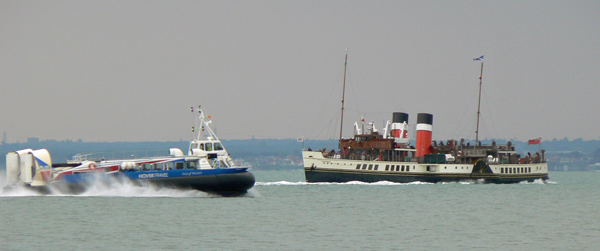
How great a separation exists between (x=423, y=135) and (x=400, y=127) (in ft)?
11.8

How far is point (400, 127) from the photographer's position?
9325 cm

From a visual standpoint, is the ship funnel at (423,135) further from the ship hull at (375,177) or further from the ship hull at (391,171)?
the ship hull at (375,177)

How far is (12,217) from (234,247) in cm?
1832

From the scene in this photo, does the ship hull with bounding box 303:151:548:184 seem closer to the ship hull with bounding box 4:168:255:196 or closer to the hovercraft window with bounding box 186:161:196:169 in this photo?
the ship hull with bounding box 4:168:255:196

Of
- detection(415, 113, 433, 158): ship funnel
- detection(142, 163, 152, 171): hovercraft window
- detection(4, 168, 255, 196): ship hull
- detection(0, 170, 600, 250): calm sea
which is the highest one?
detection(415, 113, 433, 158): ship funnel

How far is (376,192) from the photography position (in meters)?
73.1

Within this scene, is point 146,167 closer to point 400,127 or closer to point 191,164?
point 191,164

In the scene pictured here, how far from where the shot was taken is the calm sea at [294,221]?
37438 millimetres

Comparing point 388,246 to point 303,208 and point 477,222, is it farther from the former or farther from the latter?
point 303,208

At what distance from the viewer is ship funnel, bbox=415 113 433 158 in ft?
297

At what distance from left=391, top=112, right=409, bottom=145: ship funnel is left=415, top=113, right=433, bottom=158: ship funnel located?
1.80m

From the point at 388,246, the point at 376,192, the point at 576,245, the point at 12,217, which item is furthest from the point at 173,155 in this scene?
the point at 576,245

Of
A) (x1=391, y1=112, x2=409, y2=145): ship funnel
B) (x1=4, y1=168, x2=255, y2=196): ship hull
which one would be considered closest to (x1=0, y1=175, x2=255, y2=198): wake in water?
(x1=4, y1=168, x2=255, y2=196): ship hull

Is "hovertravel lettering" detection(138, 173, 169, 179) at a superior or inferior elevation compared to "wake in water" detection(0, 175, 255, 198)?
superior
